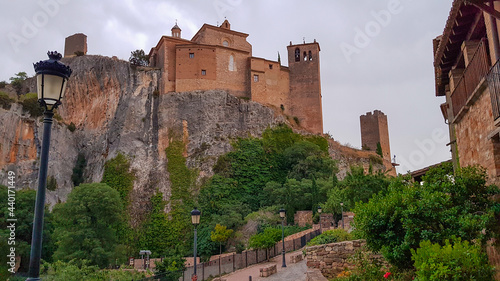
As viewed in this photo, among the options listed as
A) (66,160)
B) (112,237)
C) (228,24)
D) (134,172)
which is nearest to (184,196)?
(134,172)

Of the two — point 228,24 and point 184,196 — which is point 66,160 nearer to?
point 184,196

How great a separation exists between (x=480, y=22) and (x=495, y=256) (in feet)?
16.8

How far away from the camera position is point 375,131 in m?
66.8

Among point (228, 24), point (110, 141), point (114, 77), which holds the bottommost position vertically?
point (110, 141)

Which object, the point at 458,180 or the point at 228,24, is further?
the point at 228,24

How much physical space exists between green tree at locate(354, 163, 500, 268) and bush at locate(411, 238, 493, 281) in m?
1.03

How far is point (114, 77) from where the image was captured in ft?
175

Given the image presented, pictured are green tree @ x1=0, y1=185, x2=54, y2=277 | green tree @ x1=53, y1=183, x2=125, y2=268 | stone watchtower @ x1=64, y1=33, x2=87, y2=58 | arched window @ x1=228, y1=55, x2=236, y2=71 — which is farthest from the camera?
stone watchtower @ x1=64, y1=33, x2=87, y2=58

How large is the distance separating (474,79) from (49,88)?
8.27m

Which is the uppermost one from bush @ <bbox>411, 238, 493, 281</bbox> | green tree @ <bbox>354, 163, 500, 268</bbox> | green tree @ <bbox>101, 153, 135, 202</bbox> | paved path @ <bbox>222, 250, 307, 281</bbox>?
green tree @ <bbox>101, 153, 135, 202</bbox>

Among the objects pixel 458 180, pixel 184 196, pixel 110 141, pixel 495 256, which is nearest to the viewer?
pixel 495 256

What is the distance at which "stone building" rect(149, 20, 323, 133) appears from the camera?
50.6 metres

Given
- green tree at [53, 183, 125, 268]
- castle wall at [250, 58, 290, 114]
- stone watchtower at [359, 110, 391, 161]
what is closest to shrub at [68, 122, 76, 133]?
green tree at [53, 183, 125, 268]

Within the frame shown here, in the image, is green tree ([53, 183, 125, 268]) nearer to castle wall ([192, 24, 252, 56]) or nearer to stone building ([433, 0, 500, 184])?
castle wall ([192, 24, 252, 56])
